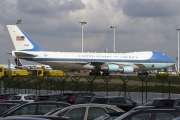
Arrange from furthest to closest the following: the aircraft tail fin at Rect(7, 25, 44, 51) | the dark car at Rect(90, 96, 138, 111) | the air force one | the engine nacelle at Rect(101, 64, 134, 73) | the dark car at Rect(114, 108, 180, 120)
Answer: the aircraft tail fin at Rect(7, 25, 44, 51) < the air force one < the engine nacelle at Rect(101, 64, 134, 73) < the dark car at Rect(90, 96, 138, 111) < the dark car at Rect(114, 108, 180, 120)

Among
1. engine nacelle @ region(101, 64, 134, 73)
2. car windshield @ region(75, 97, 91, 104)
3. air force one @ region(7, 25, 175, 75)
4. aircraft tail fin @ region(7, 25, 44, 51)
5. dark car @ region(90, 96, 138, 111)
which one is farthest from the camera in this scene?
aircraft tail fin @ region(7, 25, 44, 51)

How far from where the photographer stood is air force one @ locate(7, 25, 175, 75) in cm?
7394

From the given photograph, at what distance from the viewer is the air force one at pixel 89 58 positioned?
73.9 metres

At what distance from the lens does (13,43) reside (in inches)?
3142

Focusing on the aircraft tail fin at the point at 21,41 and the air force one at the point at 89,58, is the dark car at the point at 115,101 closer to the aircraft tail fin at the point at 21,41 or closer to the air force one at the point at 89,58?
the air force one at the point at 89,58

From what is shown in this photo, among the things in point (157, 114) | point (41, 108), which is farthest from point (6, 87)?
point (157, 114)

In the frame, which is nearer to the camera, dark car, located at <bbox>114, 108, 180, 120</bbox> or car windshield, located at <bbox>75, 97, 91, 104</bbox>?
dark car, located at <bbox>114, 108, 180, 120</bbox>

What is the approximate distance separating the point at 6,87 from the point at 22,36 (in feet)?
107

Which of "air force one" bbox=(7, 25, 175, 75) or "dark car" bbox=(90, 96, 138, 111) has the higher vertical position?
"air force one" bbox=(7, 25, 175, 75)

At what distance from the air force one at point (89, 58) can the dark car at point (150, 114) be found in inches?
2426

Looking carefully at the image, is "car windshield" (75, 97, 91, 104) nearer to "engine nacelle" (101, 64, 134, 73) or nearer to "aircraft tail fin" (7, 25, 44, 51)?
"engine nacelle" (101, 64, 134, 73)

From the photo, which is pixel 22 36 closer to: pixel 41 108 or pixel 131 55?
pixel 131 55

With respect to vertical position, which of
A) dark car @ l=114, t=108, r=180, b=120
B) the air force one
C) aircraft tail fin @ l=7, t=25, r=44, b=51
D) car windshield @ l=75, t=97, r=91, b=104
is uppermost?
aircraft tail fin @ l=7, t=25, r=44, b=51

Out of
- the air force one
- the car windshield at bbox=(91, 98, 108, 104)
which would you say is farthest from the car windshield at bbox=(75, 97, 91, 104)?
the air force one
